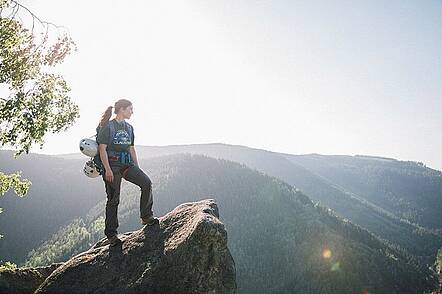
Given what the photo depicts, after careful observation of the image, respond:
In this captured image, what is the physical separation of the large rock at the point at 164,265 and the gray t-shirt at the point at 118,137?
2.20 m

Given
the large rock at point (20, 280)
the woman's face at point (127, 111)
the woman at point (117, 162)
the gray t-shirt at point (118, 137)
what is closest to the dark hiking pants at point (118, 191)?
the woman at point (117, 162)

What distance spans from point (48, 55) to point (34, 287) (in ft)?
Answer: 18.9

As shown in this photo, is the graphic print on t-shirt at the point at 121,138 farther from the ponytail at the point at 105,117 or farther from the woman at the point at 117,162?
the ponytail at the point at 105,117

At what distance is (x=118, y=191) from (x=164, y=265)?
2512mm

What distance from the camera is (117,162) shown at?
30.1 feet

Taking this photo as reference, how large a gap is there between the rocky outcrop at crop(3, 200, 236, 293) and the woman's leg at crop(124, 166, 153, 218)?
0.81m

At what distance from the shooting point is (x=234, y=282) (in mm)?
7617

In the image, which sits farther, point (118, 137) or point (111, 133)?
point (118, 137)

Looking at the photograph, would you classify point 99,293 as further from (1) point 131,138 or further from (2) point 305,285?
(2) point 305,285

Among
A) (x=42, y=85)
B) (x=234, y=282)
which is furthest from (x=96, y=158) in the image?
(x=234, y=282)

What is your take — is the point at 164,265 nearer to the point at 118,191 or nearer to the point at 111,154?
the point at 118,191

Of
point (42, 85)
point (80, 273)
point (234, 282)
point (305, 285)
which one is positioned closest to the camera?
point (234, 282)

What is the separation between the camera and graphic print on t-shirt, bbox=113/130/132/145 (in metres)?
9.19

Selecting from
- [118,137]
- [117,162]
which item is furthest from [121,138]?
[117,162]
